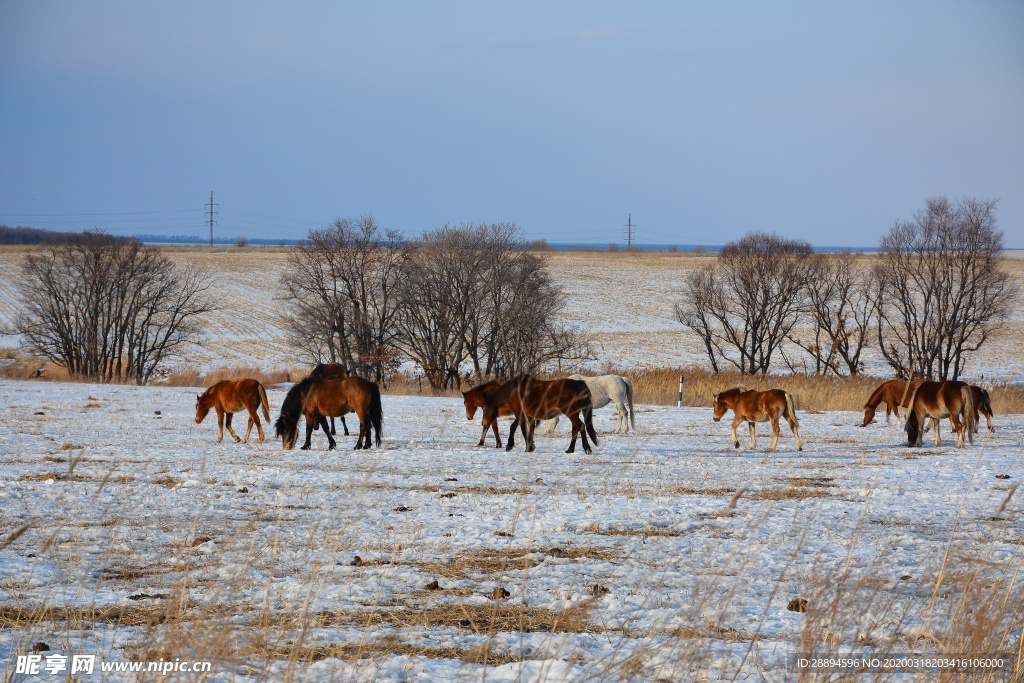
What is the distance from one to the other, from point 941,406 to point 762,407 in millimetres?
3402

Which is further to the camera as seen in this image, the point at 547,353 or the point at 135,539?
the point at 547,353

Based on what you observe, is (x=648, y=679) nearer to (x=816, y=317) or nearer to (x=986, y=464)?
(x=986, y=464)

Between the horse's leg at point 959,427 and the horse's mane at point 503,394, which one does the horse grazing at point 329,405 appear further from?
the horse's leg at point 959,427

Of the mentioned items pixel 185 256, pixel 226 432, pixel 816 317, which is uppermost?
pixel 185 256

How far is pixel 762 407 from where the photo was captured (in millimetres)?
14438

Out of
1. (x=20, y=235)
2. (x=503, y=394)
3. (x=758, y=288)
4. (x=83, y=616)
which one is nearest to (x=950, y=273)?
(x=758, y=288)

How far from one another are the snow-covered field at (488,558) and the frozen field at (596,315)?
32.5 meters

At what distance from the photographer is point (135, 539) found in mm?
6441

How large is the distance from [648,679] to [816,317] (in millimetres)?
51296

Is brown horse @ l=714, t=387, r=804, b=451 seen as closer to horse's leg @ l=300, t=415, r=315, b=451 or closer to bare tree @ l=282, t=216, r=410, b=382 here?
horse's leg @ l=300, t=415, r=315, b=451

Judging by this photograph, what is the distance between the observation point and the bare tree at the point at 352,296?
42312 mm

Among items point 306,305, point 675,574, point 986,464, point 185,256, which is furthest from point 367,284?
point 185,256

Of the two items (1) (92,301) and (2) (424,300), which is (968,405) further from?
(1) (92,301)

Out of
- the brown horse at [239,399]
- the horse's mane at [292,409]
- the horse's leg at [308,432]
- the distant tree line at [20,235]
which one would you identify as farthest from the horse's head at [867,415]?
the distant tree line at [20,235]
